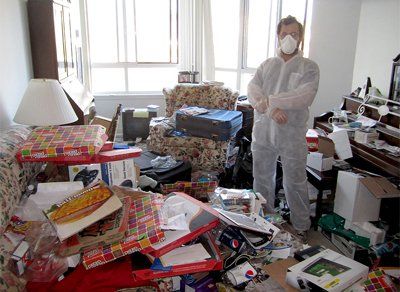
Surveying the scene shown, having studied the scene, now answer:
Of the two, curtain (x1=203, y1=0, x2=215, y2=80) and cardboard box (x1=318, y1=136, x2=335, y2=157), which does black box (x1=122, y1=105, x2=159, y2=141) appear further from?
cardboard box (x1=318, y1=136, x2=335, y2=157)

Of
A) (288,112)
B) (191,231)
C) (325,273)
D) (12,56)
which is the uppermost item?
(12,56)

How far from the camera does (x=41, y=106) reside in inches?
70.4

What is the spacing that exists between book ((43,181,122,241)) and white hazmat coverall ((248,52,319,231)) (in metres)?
1.23

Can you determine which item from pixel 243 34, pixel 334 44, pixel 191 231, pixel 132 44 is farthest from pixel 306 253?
pixel 132 44

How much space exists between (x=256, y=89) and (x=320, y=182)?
81cm

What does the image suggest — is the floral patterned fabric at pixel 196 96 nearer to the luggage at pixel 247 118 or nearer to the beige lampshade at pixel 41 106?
the luggage at pixel 247 118

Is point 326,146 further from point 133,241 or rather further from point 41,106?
point 41,106

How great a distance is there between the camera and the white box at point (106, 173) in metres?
1.67

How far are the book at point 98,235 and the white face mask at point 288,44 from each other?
1.52m

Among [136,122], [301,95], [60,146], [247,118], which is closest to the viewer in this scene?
[60,146]

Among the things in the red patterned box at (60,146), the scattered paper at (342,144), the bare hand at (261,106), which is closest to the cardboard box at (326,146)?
the scattered paper at (342,144)

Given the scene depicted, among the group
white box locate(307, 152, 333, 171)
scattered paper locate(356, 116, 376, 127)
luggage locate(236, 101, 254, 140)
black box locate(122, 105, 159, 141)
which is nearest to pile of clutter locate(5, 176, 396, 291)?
white box locate(307, 152, 333, 171)

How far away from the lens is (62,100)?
73.9 inches

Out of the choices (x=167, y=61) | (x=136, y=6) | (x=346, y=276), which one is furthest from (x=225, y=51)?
(x=346, y=276)
